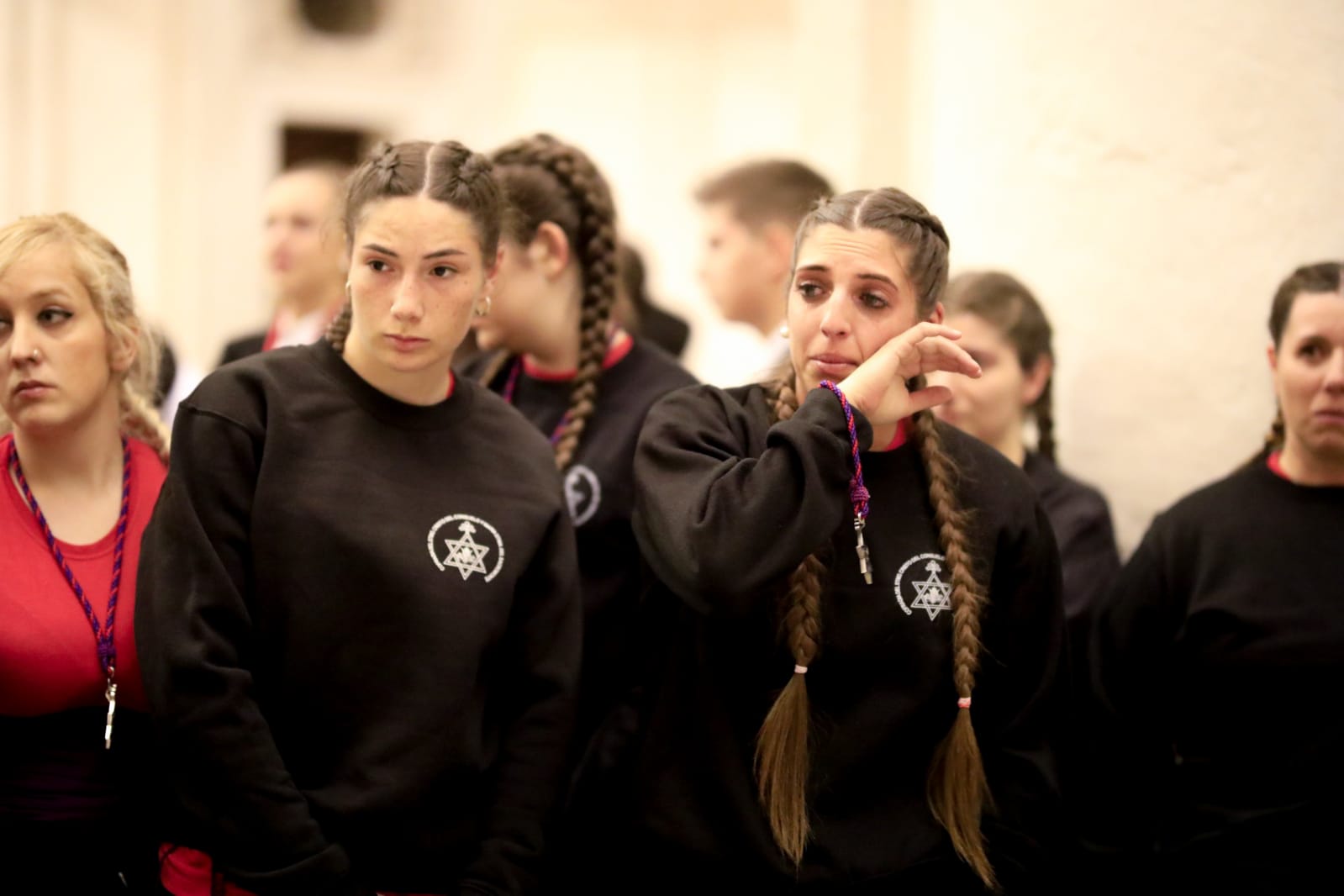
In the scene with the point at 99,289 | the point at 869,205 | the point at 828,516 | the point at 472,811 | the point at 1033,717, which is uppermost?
the point at 869,205

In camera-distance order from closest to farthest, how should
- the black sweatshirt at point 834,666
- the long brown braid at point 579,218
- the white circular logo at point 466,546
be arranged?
the black sweatshirt at point 834,666, the white circular logo at point 466,546, the long brown braid at point 579,218

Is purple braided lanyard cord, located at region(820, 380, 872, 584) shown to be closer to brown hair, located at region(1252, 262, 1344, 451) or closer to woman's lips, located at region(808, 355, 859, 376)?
woman's lips, located at region(808, 355, 859, 376)

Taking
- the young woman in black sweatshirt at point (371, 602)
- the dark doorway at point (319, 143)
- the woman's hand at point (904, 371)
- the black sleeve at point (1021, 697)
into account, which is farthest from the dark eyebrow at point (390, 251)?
the dark doorway at point (319, 143)

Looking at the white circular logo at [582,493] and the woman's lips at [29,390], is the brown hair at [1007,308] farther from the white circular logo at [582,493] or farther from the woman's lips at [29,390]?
the woman's lips at [29,390]

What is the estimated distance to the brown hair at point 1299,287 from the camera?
2727 millimetres

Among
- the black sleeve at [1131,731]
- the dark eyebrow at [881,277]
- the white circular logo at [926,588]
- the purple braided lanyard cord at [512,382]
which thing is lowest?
the black sleeve at [1131,731]

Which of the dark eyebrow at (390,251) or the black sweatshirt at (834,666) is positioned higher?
the dark eyebrow at (390,251)

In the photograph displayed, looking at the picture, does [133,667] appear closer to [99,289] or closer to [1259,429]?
[99,289]

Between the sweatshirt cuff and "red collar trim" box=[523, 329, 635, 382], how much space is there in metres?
0.92

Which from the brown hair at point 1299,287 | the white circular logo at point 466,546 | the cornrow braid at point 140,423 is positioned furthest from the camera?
the brown hair at point 1299,287

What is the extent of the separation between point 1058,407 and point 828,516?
1886 mm

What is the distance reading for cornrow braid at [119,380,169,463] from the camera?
259 centimetres

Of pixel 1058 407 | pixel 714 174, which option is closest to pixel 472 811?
pixel 1058 407

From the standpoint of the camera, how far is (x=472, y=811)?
→ 2342 millimetres
